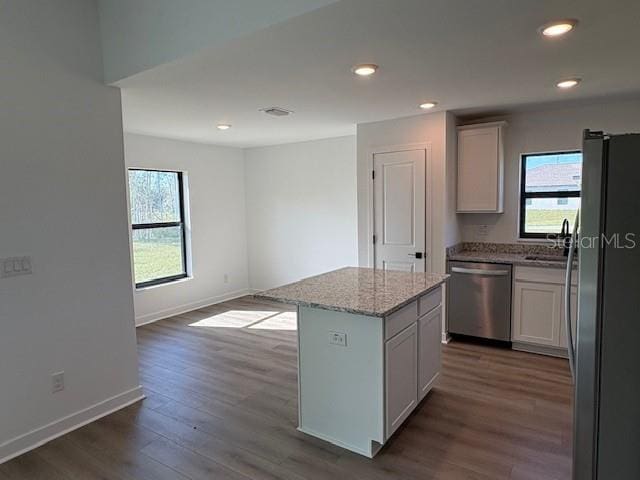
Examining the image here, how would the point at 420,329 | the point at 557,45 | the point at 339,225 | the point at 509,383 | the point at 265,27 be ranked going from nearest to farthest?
the point at 265,27, the point at 557,45, the point at 420,329, the point at 509,383, the point at 339,225

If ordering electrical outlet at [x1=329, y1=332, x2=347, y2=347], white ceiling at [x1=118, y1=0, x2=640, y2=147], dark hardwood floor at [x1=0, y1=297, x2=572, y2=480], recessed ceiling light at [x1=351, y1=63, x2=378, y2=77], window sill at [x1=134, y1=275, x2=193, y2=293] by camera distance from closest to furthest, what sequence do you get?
1. white ceiling at [x1=118, y1=0, x2=640, y2=147]
2. dark hardwood floor at [x1=0, y1=297, x2=572, y2=480]
3. electrical outlet at [x1=329, y1=332, x2=347, y2=347]
4. recessed ceiling light at [x1=351, y1=63, x2=378, y2=77]
5. window sill at [x1=134, y1=275, x2=193, y2=293]

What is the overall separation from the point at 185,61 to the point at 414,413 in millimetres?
2767

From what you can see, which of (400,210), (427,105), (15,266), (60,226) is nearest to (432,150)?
(427,105)

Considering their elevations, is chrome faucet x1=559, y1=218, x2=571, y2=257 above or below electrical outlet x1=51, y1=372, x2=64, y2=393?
above

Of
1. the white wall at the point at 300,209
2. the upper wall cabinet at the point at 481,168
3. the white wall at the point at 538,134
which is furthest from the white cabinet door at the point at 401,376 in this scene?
the white wall at the point at 300,209

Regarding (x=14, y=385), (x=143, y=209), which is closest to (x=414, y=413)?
(x=14, y=385)

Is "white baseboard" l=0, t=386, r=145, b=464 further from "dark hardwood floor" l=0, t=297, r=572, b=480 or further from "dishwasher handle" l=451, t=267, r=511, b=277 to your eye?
"dishwasher handle" l=451, t=267, r=511, b=277

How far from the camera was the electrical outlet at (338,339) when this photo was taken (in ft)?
7.86

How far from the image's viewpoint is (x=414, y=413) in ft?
9.32

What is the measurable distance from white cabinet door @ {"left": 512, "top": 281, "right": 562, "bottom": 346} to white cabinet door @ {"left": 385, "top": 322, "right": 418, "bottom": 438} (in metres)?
1.75

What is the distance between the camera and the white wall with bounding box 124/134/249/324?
5203 mm

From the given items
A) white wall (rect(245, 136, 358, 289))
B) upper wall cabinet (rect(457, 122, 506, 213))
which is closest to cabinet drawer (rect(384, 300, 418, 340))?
upper wall cabinet (rect(457, 122, 506, 213))

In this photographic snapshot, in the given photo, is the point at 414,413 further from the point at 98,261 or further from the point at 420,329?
the point at 98,261

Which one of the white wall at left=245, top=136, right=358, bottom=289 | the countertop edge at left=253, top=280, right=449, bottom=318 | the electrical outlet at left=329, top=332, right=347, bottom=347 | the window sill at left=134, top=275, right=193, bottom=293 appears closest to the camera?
the countertop edge at left=253, top=280, right=449, bottom=318
